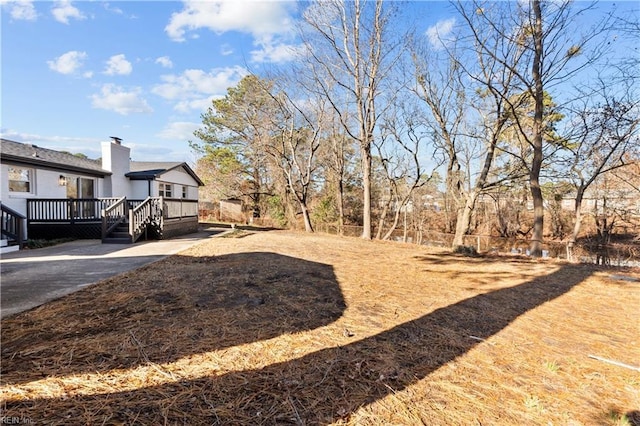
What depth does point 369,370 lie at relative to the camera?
2.18 meters

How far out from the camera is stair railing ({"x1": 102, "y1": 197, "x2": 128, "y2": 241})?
966cm

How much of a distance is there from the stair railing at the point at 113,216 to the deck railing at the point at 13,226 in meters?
1.88

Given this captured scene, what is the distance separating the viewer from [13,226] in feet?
27.9

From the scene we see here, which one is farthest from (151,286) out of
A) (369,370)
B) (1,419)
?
(369,370)

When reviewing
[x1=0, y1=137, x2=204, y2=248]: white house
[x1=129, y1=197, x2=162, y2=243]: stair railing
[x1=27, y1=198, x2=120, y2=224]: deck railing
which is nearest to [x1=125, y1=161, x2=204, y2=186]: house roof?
[x1=0, y1=137, x2=204, y2=248]: white house

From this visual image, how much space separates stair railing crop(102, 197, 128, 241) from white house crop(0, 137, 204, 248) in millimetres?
104

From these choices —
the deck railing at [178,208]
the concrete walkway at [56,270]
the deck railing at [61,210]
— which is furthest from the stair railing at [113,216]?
the concrete walkway at [56,270]

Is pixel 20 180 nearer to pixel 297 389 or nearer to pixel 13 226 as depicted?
pixel 13 226

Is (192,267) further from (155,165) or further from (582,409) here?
(155,165)

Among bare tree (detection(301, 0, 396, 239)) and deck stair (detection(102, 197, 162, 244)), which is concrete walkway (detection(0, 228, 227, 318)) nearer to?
deck stair (detection(102, 197, 162, 244))

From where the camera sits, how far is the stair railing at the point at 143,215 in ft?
31.9

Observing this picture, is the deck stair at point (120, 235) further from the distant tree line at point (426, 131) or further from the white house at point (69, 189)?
the distant tree line at point (426, 131)

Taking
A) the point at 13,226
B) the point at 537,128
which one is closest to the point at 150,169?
the point at 13,226

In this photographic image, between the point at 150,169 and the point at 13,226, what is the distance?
7.41 metres
